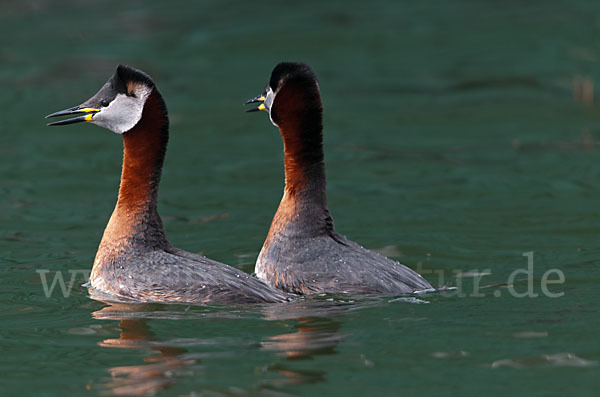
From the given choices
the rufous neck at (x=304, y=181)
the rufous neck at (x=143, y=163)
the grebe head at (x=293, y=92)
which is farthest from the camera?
the rufous neck at (x=304, y=181)

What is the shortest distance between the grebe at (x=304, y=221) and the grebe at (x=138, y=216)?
18.7 inches

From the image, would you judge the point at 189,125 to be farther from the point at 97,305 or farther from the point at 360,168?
the point at 97,305

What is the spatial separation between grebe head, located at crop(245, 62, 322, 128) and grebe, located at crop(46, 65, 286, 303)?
3.42ft

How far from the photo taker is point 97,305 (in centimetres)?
946

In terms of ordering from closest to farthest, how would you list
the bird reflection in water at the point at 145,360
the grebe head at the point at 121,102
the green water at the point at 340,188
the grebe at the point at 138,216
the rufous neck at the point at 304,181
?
the bird reflection in water at the point at 145,360 → the green water at the point at 340,188 → the grebe at the point at 138,216 → the grebe head at the point at 121,102 → the rufous neck at the point at 304,181

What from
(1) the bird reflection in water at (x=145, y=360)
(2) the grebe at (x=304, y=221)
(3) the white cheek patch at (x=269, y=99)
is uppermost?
(3) the white cheek patch at (x=269, y=99)

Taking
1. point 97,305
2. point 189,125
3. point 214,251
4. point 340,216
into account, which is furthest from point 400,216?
point 189,125

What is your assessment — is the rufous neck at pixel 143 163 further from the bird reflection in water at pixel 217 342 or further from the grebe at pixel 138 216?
the bird reflection in water at pixel 217 342

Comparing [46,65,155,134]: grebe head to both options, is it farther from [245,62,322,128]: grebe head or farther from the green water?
the green water

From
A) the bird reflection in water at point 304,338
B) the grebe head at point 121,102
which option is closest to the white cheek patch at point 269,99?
the grebe head at point 121,102

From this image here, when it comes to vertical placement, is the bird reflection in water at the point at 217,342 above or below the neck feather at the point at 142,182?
below

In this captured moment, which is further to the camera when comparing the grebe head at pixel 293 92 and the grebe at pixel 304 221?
the grebe head at pixel 293 92

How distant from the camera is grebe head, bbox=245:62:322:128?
10.1m

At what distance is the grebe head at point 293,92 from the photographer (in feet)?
33.2
